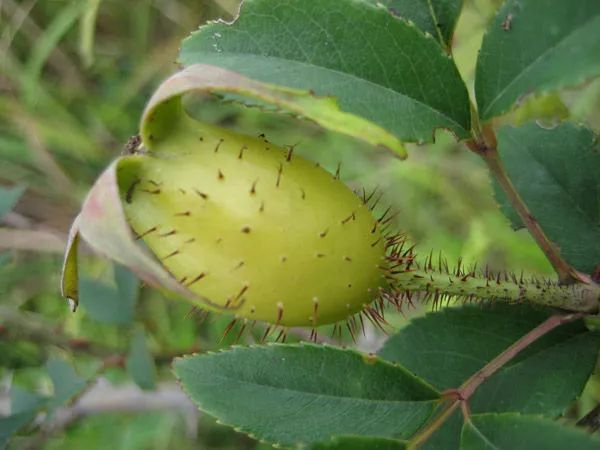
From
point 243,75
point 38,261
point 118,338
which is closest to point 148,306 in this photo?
point 118,338

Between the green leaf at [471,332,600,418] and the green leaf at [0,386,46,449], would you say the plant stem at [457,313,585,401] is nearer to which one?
the green leaf at [471,332,600,418]

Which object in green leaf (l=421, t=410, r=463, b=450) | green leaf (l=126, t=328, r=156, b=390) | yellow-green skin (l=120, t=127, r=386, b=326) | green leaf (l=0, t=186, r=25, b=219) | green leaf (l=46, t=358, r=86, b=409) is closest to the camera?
yellow-green skin (l=120, t=127, r=386, b=326)

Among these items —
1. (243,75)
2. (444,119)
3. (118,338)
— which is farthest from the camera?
(118,338)

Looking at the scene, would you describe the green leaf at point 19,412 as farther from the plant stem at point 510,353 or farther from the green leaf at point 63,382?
the plant stem at point 510,353

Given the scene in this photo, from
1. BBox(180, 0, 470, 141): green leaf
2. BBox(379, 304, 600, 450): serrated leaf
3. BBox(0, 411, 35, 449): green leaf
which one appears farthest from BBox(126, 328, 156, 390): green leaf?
BBox(180, 0, 470, 141): green leaf

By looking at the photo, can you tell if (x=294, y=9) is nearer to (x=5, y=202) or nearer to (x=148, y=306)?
(x=5, y=202)

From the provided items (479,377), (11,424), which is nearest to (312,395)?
(479,377)
